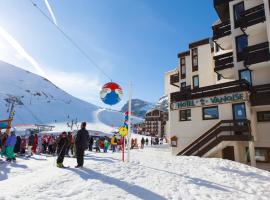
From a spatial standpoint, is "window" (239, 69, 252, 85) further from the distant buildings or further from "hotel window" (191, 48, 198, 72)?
the distant buildings

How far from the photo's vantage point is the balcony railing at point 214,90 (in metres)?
19.5

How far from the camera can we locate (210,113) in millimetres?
21062

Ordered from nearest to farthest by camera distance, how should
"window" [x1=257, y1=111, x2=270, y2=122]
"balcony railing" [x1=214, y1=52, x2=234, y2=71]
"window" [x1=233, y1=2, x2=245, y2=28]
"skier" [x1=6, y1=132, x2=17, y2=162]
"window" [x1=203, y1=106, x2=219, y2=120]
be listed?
"skier" [x1=6, y1=132, x2=17, y2=162]
"window" [x1=257, y1=111, x2=270, y2=122]
"window" [x1=203, y1=106, x2=219, y2=120]
"window" [x1=233, y1=2, x2=245, y2=28]
"balcony railing" [x1=214, y1=52, x2=234, y2=71]

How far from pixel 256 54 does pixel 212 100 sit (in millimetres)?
5608

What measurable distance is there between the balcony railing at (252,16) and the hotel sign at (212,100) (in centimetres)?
725

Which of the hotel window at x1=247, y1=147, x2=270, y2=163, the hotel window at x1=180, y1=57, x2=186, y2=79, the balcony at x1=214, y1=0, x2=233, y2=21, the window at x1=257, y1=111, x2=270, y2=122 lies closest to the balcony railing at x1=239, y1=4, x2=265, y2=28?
the balcony at x1=214, y1=0, x2=233, y2=21

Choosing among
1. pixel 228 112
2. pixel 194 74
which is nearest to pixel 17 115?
pixel 194 74

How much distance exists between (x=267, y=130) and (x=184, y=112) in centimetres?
712

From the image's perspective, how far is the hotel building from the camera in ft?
61.5

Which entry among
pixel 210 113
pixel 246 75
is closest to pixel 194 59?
pixel 246 75

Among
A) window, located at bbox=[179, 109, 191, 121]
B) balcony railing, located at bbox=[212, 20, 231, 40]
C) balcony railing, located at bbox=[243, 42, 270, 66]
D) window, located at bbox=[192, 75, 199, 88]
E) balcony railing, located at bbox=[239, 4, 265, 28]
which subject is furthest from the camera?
window, located at bbox=[192, 75, 199, 88]

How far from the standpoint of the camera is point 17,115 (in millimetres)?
163000

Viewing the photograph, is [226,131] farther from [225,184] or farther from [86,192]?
[86,192]

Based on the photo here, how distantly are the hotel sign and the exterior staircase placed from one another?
1921 mm
